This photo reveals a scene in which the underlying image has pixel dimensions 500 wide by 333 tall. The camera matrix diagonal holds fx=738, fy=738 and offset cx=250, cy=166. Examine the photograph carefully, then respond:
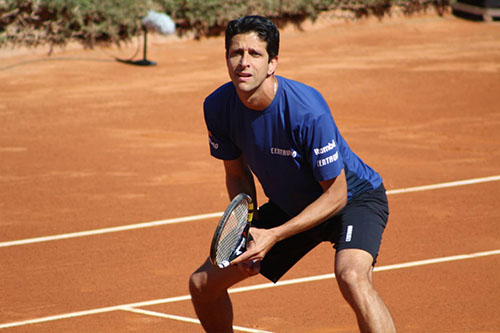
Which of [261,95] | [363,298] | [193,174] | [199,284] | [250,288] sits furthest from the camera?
[193,174]

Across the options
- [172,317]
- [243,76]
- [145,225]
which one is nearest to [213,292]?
[243,76]

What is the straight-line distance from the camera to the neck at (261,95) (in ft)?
13.9

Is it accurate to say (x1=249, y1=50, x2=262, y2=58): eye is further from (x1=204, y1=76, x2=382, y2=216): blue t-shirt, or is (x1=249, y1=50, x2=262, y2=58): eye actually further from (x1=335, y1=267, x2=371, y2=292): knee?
(x1=335, y1=267, x2=371, y2=292): knee

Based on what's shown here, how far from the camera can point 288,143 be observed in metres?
4.28

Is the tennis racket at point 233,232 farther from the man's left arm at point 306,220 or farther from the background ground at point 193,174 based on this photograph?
the background ground at point 193,174

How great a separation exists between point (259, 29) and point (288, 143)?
672 mm

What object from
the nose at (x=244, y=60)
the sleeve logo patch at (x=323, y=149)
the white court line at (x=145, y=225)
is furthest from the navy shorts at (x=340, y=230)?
the white court line at (x=145, y=225)

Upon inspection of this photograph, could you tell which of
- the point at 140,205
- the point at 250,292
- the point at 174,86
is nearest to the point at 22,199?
the point at 140,205

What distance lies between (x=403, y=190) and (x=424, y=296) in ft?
9.57

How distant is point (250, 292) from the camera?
6395 mm

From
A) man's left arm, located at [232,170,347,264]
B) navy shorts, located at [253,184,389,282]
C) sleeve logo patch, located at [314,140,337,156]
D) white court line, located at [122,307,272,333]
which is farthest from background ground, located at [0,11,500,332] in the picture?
sleeve logo patch, located at [314,140,337,156]

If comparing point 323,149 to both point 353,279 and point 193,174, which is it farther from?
point 193,174

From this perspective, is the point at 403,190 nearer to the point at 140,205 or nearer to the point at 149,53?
the point at 140,205

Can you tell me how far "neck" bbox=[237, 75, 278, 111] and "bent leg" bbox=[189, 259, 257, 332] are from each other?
968mm
